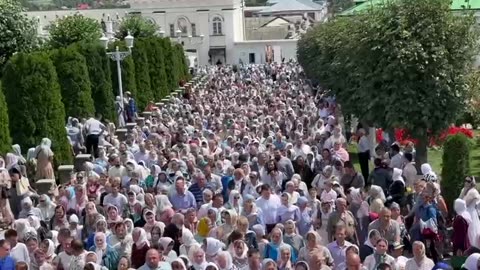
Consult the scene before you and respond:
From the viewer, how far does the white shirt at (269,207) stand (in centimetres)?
1276

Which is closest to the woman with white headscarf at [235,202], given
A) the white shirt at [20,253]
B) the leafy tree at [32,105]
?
the white shirt at [20,253]

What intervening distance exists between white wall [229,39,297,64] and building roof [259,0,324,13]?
102ft

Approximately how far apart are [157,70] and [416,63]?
68.7 feet

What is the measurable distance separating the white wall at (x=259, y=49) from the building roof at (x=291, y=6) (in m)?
31.2

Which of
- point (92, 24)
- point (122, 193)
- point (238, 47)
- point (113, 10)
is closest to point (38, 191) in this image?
point (122, 193)

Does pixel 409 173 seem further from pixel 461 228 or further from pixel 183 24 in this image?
pixel 183 24

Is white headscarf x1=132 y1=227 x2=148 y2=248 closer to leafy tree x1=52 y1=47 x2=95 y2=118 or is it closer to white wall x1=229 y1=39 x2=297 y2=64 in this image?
leafy tree x1=52 y1=47 x2=95 y2=118

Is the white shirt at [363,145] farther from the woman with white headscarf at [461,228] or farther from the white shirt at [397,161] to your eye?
the woman with white headscarf at [461,228]

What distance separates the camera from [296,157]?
1719 cm

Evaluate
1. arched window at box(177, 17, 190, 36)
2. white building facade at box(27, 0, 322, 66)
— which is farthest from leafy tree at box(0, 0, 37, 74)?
arched window at box(177, 17, 190, 36)

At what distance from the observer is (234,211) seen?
12.2 meters

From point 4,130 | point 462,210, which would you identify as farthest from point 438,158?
point 462,210

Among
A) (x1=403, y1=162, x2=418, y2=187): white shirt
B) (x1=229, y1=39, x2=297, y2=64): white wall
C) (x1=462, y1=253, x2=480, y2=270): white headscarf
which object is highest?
(x1=462, y1=253, x2=480, y2=270): white headscarf

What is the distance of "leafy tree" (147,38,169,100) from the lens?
1484 inches
